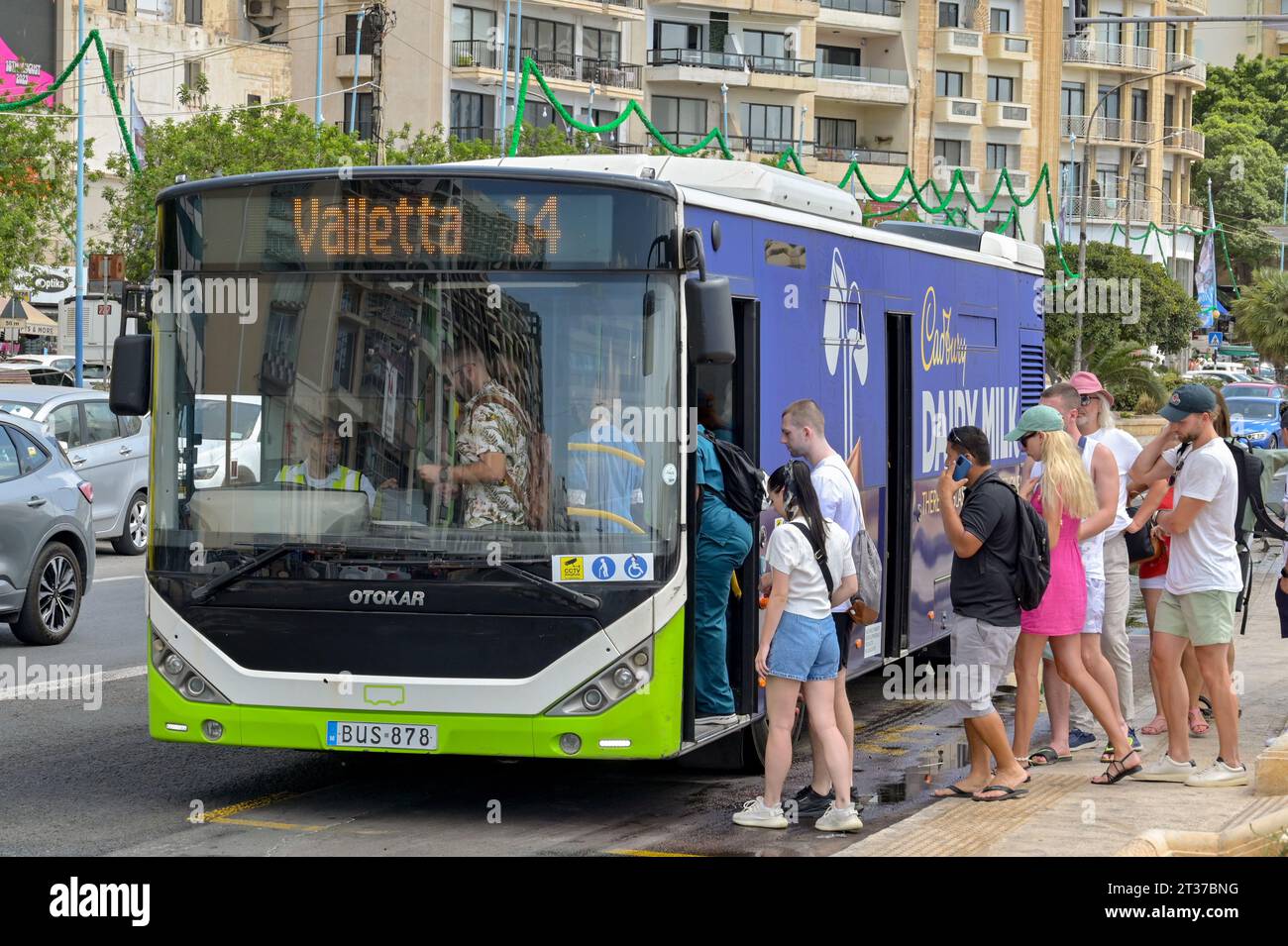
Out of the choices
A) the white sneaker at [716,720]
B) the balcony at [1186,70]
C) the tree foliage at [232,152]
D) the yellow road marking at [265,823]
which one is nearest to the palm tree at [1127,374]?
the tree foliage at [232,152]

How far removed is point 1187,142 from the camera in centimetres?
10306

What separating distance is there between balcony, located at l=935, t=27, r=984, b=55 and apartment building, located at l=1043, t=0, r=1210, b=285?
803cm

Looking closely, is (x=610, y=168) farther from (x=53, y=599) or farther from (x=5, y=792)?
(x=53, y=599)

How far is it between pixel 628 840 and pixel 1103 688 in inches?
116

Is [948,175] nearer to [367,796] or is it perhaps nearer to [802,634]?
[367,796]

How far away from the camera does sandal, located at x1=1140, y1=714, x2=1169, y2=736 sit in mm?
11469

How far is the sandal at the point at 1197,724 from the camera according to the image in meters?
11.5

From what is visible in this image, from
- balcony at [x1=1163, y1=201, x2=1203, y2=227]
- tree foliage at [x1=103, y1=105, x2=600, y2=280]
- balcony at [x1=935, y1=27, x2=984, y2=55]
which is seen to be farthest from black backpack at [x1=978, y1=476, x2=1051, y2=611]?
balcony at [x1=1163, y1=201, x2=1203, y2=227]

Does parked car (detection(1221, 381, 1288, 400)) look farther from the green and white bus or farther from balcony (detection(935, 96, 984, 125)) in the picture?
the green and white bus

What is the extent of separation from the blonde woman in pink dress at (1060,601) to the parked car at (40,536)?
7657mm

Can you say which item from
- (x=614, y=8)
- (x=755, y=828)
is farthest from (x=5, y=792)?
(x=614, y=8)

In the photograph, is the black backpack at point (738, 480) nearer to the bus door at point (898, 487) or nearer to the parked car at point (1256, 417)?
the bus door at point (898, 487)

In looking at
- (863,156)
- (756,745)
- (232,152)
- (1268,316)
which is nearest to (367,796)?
(756,745)

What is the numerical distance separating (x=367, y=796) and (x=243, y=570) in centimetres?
154
